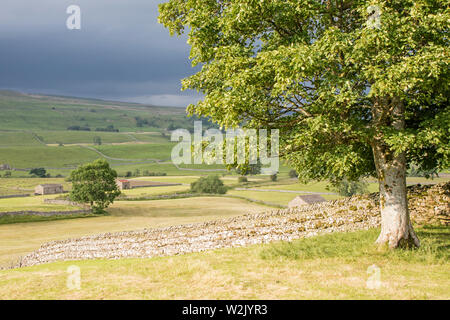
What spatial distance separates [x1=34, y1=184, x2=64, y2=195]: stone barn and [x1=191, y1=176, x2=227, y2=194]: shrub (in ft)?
106

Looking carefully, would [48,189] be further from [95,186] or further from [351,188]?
[351,188]

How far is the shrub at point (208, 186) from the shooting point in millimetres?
97438

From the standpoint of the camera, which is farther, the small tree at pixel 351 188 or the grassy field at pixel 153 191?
the grassy field at pixel 153 191

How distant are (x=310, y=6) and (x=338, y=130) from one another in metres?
6.06

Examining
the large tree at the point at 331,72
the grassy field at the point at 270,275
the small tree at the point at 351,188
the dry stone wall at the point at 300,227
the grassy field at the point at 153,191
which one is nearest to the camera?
the grassy field at the point at 270,275

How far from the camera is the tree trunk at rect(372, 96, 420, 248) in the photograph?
2017 centimetres

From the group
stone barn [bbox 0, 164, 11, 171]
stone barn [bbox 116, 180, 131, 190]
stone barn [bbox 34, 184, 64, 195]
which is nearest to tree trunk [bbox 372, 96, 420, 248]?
stone barn [bbox 116, 180, 131, 190]

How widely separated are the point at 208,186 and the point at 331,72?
81.1 meters

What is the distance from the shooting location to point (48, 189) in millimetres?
88562

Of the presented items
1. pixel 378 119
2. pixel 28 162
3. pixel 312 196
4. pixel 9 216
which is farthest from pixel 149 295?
pixel 28 162

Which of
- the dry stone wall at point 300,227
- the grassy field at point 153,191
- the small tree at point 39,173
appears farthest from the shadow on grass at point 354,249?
the small tree at point 39,173

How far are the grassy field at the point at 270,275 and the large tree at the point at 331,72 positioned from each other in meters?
2.47

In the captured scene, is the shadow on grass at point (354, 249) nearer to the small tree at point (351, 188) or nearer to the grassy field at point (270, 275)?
the grassy field at point (270, 275)

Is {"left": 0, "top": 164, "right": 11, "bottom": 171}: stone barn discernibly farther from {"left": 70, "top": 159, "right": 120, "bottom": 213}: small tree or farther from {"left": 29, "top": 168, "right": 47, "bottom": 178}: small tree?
{"left": 70, "top": 159, "right": 120, "bottom": 213}: small tree
